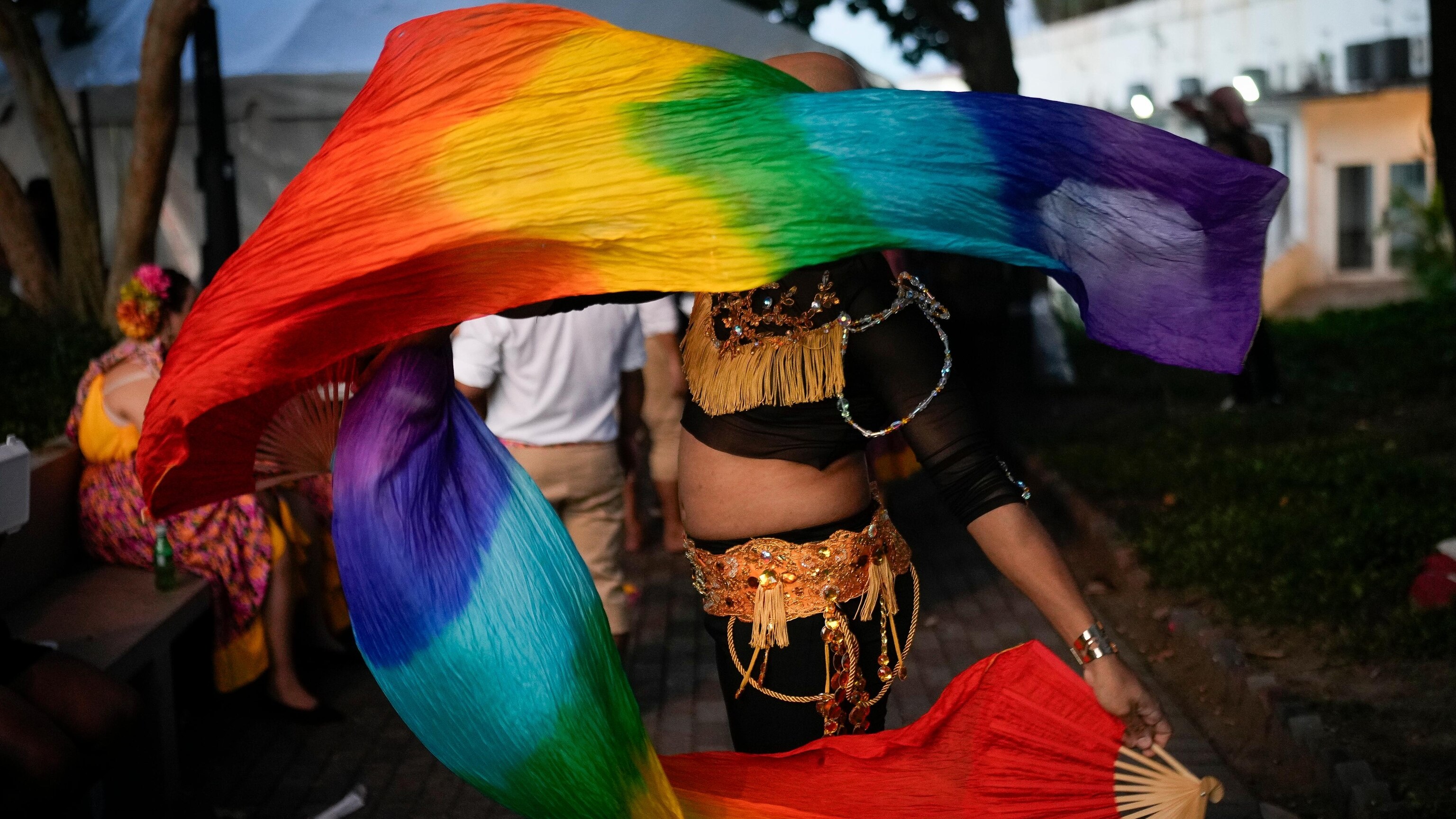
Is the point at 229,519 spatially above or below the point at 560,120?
below

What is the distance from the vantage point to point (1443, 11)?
8.11 meters

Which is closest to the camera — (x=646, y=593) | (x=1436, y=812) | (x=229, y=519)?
(x=1436, y=812)

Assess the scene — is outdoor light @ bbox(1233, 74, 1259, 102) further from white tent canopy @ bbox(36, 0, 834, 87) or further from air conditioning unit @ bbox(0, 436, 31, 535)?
air conditioning unit @ bbox(0, 436, 31, 535)

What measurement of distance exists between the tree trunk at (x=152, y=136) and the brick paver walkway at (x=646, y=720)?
3.18m

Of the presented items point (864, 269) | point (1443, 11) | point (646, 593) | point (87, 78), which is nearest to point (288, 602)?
point (646, 593)

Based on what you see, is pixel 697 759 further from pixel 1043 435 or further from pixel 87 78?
pixel 87 78

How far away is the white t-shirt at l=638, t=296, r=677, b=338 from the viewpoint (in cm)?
657

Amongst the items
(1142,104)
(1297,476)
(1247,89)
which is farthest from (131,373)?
(1247,89)

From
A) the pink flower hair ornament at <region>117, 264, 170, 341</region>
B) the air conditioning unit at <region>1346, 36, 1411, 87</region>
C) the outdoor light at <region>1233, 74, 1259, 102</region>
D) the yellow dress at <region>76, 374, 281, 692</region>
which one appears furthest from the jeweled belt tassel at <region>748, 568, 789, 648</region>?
the air conditioning unit at <region>1346, 36, 1411, 87</region>

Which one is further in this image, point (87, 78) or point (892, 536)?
point (87, 78)

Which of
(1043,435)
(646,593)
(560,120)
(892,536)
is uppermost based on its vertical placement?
(560,120)

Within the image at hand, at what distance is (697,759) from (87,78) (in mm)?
9034

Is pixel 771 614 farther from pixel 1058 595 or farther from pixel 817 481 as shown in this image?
pixel 1058 595

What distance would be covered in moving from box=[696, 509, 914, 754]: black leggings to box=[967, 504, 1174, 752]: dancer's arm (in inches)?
18.0
